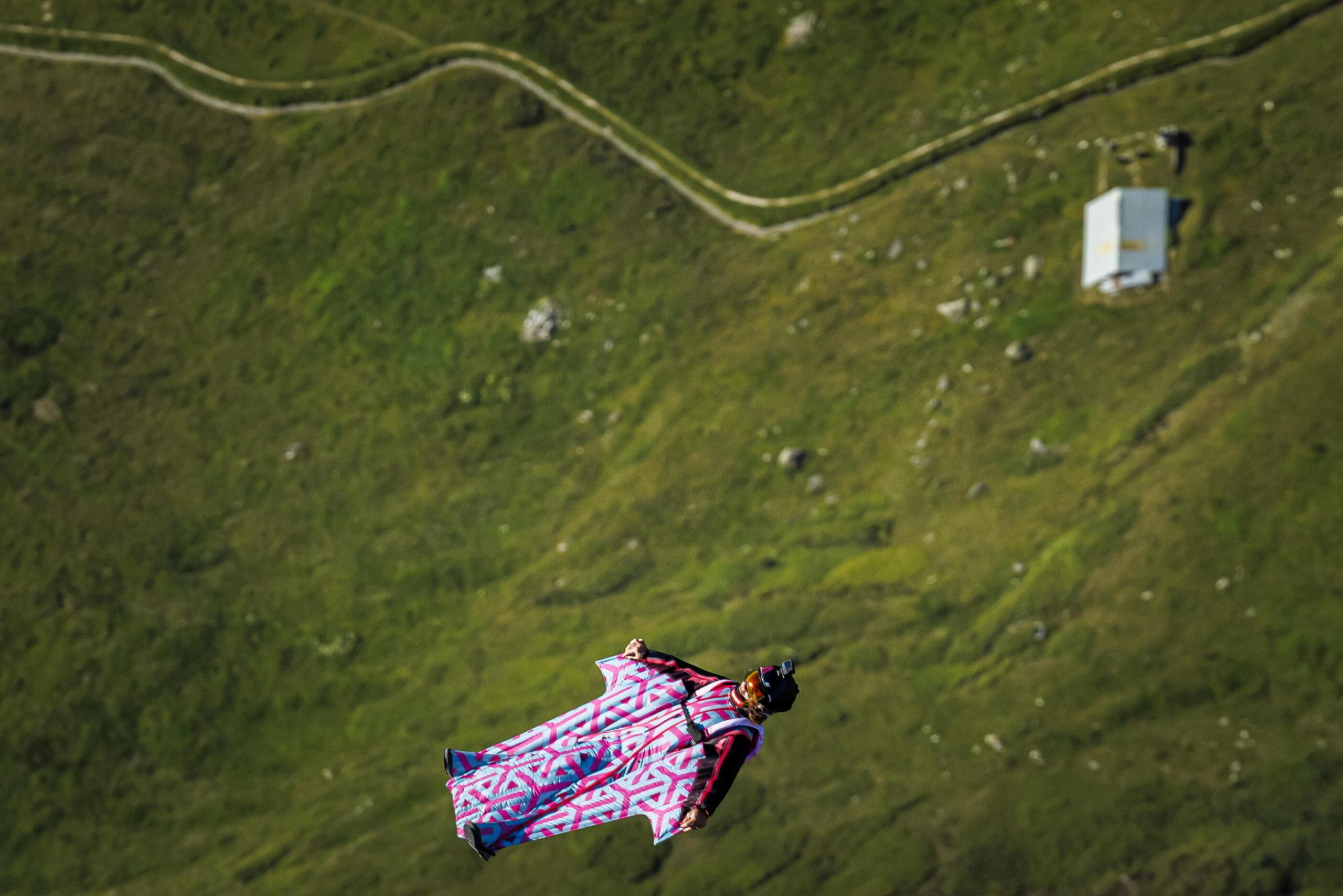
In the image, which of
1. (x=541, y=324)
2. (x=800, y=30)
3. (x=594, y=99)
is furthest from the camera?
(x=594, y=99)

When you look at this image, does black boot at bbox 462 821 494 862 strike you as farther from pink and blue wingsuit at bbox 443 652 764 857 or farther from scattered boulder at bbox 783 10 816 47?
scattered boulder at bbox 783 10 816 47

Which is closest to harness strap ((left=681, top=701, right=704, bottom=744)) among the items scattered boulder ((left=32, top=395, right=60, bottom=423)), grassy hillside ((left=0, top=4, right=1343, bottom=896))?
grassy hillside ((left=0, top=4, right=1343, bottom=896))

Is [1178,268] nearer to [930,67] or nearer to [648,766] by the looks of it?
[930,67]

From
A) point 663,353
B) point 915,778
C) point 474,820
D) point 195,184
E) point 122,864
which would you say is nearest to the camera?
point 474,820

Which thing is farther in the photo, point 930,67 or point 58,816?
point 930,67

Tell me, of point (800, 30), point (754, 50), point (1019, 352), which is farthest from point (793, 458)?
point (800, 30)

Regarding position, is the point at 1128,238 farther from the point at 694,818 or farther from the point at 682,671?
the point at 694,818

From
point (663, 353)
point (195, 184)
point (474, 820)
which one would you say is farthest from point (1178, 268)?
point (195, 184)
